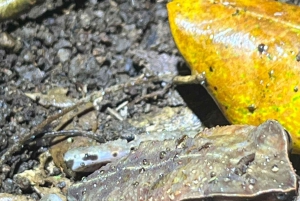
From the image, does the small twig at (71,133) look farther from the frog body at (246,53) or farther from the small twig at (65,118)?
the frog body at (246,53)

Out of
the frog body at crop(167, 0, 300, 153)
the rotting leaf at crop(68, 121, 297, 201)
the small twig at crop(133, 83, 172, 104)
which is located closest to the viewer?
the rotting leaf at crop(68, 121, 297, 201)

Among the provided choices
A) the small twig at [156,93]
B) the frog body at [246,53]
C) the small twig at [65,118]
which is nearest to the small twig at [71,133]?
the small twig at [65,118]

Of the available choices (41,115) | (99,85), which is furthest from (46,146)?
(99,85)

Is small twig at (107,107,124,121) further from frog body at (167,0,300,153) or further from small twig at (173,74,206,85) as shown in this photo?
frog body at (167,0,300,153)

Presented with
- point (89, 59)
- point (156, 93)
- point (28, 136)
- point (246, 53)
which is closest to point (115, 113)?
point (156, 93)

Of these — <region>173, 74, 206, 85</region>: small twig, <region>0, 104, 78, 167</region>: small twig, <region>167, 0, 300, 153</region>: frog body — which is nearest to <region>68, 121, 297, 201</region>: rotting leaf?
<region>167, 0, 300, 153</region>: frog body

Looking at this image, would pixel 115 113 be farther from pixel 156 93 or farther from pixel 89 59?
pixel 89 59

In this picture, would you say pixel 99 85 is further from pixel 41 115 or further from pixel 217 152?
pixel 217 152
